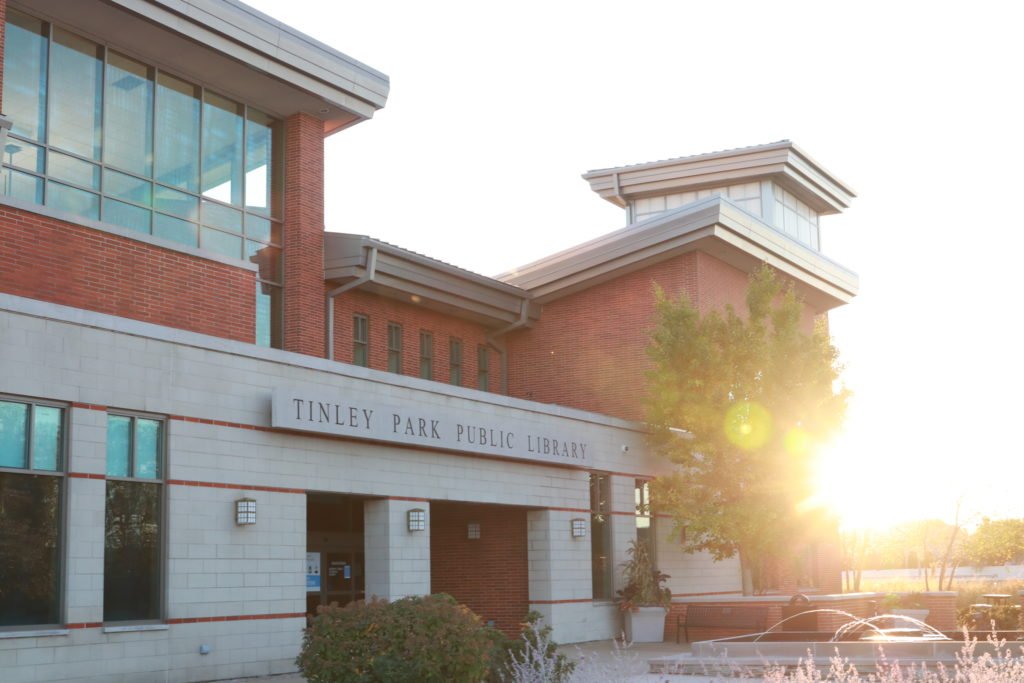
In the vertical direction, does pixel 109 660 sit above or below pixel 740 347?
below

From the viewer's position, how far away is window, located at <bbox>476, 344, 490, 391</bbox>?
33.8 m

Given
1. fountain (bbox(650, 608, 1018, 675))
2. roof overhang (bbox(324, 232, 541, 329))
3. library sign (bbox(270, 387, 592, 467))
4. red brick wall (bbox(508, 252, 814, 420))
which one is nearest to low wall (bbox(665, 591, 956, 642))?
library sign (bbox(270, 387, 592, 467))

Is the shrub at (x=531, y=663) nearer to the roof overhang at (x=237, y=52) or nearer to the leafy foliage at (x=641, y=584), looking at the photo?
the leafy foliage at (x=641, y=584)

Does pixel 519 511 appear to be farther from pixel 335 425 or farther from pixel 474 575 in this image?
pixel 335 425

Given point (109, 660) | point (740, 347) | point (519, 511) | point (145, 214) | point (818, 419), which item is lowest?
point (109, 660)

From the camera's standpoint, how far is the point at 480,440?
23.7 metres

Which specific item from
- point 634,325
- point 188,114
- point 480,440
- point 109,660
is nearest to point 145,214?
point 188,114

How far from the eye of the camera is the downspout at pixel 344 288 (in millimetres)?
27406

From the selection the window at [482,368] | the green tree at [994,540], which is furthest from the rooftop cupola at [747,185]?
the green tree at [994,540]

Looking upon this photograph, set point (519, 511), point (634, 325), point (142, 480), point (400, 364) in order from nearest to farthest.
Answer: point (142, 480) < point (519, 511) < point (400, 364) < point (634, 325)

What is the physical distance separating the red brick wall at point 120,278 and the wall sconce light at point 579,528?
27.0 feet

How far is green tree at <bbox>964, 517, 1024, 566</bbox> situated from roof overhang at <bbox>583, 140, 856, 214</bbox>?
18.4 m

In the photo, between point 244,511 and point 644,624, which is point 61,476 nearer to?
point 244,511

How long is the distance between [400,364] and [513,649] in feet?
51.8
